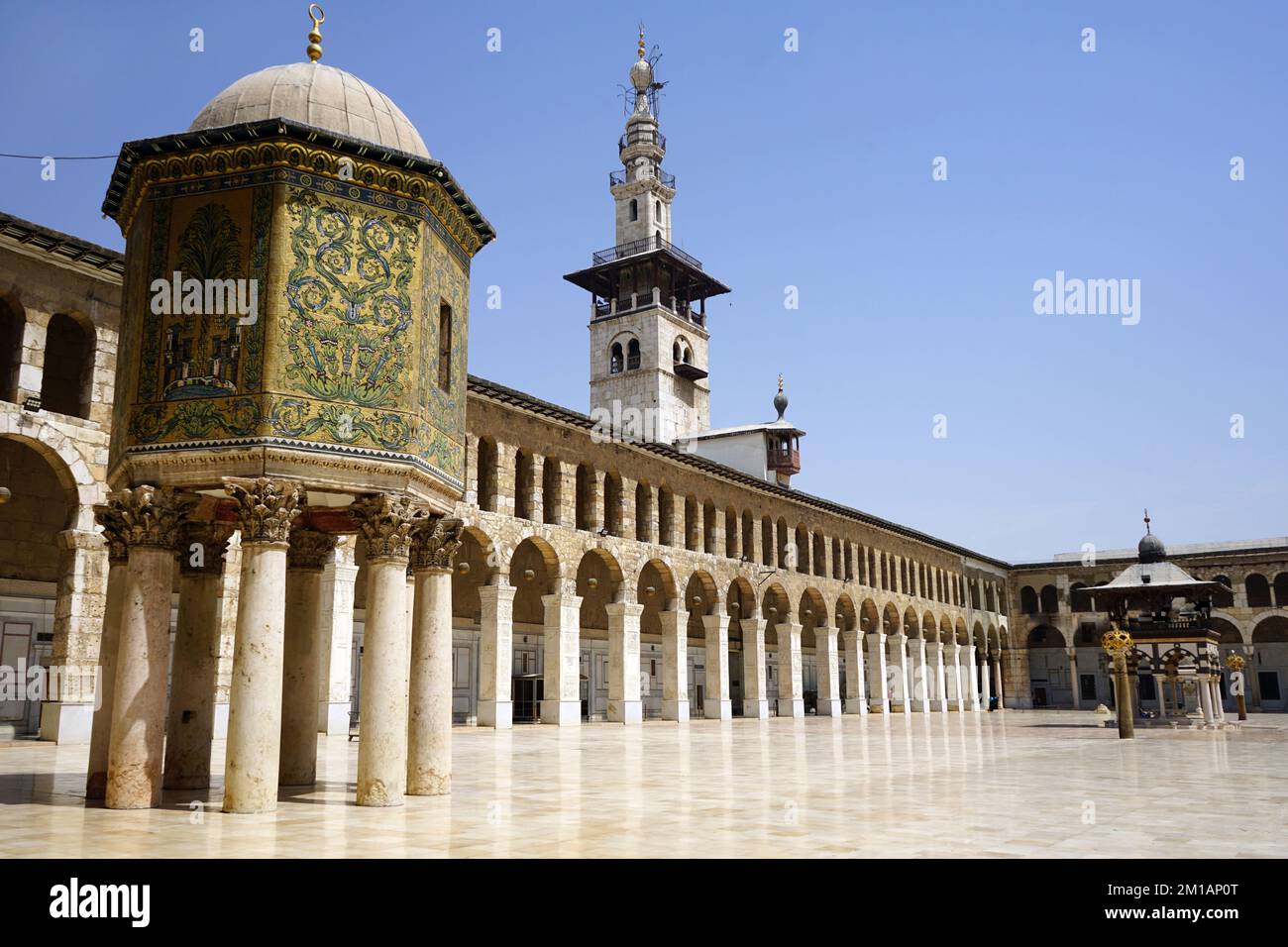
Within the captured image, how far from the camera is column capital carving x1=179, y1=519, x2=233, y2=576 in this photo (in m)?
10.7

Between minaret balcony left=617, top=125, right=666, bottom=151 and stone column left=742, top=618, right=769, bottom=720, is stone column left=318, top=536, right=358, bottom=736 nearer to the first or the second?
stone column left=742, top=618, right=769, bottom=720

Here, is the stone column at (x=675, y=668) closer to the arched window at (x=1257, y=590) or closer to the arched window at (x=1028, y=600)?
the arched window at (x=1028, y=600)

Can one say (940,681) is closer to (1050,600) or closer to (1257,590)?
(1050,600)

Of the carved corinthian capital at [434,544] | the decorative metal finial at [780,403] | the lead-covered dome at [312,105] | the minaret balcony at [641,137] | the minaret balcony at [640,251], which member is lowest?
the carved corinthian capital at [434,544]

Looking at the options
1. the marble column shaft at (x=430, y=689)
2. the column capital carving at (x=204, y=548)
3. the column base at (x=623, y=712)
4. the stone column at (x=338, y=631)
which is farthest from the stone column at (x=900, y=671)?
the column capital carving at (x=204, y=548)

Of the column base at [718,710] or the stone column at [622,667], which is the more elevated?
the stone column at [622,667]

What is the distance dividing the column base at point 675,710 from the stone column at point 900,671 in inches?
720

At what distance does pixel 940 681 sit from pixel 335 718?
38.9 metres

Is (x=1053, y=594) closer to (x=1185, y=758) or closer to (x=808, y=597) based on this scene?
(x=808, y=597)

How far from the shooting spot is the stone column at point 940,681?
53.9 meters

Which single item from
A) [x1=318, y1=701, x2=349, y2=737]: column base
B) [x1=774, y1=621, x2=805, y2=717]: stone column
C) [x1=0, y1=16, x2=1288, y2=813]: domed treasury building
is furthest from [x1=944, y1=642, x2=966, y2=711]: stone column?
[x1=318, y1=701, x2=349, y2=737]: column base

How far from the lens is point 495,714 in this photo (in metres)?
27.6

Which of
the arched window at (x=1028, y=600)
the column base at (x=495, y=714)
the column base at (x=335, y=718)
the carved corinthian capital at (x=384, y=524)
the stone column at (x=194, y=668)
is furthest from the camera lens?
the arched window at (x=1028, y=600)
